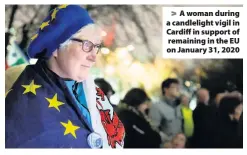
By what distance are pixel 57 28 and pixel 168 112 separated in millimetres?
827

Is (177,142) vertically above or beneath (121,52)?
beneath

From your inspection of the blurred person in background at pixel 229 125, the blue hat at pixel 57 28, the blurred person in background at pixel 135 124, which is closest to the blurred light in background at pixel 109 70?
the blurred person in background at pixel 135 124

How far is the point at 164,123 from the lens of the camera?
3.84 m

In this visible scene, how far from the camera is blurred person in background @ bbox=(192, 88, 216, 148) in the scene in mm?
3840

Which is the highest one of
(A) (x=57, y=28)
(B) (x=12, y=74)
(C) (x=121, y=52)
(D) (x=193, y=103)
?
(A) (x=57, y=28)

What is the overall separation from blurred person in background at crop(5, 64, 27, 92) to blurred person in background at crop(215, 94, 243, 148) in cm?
121

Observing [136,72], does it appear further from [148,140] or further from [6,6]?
[6,6]

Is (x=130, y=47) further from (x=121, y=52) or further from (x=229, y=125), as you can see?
(x=229, y=125)

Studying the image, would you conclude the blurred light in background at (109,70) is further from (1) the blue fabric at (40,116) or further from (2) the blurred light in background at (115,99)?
(1) the blue fabric at (40,116)

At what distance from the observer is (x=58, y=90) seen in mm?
3785

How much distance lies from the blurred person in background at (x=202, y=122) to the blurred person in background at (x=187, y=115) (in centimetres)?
2

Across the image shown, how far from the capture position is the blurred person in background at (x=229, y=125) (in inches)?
151

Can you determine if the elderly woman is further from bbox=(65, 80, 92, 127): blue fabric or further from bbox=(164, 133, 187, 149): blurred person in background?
bbox=(164, 133, 187, 149): blurred person in background

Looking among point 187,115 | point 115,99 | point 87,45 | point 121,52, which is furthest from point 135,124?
point 87,45
